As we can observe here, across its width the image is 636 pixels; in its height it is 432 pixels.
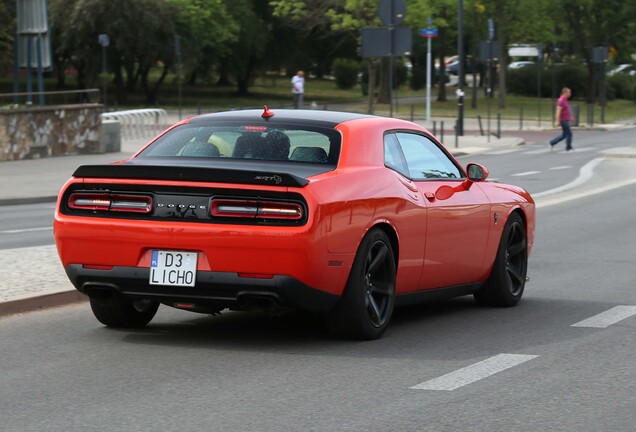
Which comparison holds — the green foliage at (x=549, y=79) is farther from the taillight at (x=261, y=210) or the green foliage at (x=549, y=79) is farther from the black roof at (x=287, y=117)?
the taillight at (x=261, y=210)

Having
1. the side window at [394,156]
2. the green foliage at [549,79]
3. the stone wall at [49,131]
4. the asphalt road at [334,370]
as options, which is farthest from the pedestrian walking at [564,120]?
the green foliage at [549,79]

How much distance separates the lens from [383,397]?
727cm

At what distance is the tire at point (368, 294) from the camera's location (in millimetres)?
8891

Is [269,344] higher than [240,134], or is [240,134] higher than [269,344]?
[240,134]

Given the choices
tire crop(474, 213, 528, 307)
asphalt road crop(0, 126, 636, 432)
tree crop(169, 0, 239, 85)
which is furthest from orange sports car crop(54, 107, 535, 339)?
tree crop(169, 0, 239, 85)

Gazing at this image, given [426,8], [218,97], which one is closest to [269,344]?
[426,8]

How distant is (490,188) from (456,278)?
898 mm

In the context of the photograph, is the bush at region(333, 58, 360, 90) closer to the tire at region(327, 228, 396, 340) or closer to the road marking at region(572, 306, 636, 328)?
the road marking at region(572, 306, 636, 328)

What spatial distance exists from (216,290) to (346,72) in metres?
92.4

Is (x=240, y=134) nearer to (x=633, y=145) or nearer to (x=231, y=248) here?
(x=231, y=248)

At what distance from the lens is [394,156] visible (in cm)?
987

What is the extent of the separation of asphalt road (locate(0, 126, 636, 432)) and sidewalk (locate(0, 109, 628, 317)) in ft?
0.63

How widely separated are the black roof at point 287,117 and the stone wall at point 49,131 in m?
24.1

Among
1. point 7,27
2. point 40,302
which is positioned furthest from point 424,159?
point 7,27
